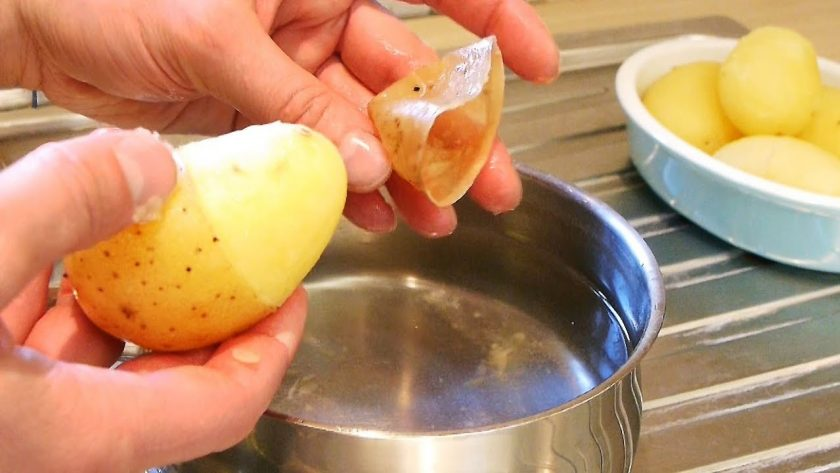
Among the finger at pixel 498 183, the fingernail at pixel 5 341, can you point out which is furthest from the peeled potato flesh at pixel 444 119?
the fingernail at pixel 5 341

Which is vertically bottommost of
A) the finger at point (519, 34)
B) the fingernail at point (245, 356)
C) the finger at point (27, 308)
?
the finger at point (27, 308)

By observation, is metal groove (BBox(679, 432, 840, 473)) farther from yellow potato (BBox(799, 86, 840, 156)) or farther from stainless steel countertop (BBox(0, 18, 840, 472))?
yellow potato (BBox(799, 86, 840, 156))

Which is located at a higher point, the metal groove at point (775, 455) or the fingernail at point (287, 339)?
the fingernail at point (287, 339)

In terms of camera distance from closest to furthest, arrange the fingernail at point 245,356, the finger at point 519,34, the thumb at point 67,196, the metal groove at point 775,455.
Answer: the thumb at point 67,196 < the fingernail at point 245,356 < the metal groove at point 775,455 < the finger at point 519,34

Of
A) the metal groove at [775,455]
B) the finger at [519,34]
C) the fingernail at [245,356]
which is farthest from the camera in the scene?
the finger at [519,34]

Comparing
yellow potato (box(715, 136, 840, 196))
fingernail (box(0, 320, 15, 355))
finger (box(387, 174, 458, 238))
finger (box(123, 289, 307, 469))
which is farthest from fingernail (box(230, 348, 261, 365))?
yellow potato (box(715, 136, 840, 196))

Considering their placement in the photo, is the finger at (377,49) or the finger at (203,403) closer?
the finger at (203,403)

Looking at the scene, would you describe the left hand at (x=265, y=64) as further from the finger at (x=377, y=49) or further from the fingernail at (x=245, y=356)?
the fingernail at (x=245, y=356)
